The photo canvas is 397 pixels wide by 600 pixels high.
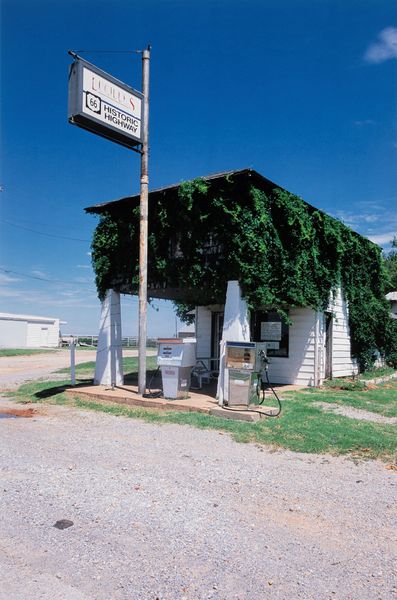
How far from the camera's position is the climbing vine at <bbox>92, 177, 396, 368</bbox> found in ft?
35.1

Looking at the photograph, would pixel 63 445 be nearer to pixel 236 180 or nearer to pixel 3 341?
pixel 236 180

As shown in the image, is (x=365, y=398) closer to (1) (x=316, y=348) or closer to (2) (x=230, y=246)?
(1) (x=316, y=348)

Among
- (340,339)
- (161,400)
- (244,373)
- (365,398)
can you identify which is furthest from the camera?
(340,339)

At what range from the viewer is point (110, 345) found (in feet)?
42.8

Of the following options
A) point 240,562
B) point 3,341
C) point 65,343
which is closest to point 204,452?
point 240,562

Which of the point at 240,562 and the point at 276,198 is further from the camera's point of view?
the point at 276,198

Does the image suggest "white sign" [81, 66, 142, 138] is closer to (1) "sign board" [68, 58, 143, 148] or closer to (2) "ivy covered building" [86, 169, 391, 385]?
(1) "sign board" [68, 58, 143, 148]

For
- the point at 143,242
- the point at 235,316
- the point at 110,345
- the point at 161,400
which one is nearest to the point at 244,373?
the point at 235,316

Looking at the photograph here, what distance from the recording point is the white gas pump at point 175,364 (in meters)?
10.4

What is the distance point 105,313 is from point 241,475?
8.63 metres

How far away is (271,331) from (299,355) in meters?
1.11

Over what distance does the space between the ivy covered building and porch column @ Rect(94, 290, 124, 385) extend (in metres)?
0.39

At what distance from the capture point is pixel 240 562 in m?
3.46

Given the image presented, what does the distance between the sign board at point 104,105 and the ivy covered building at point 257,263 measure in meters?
1.69
